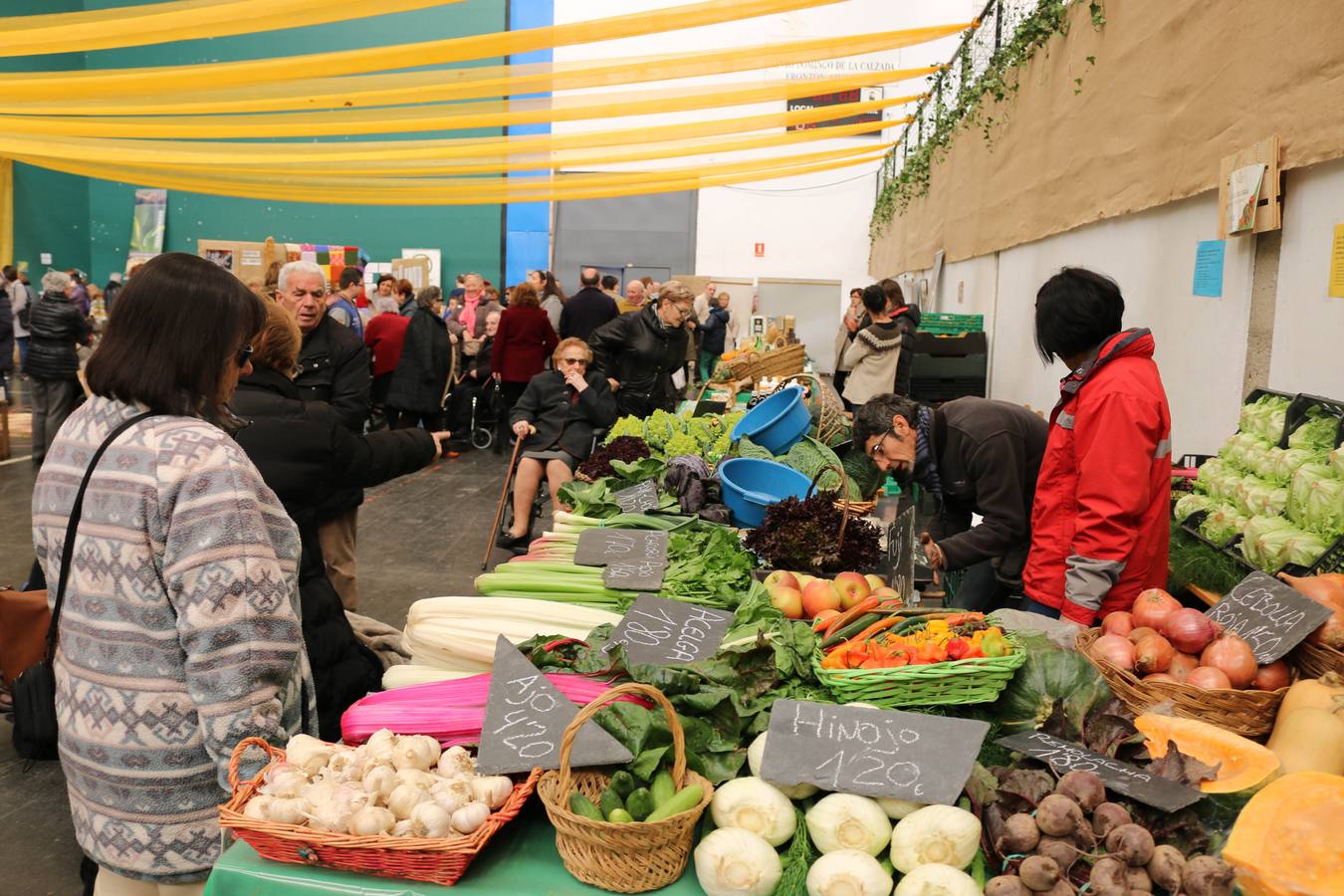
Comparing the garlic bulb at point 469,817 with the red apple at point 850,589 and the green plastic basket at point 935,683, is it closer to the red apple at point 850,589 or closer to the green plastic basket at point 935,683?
the green plastic basket at point 935,683

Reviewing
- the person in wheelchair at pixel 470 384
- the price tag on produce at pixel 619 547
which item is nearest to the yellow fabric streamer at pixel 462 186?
the person in wheelchair at pixel 470 384

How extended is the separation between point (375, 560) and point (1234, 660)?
18.7ft

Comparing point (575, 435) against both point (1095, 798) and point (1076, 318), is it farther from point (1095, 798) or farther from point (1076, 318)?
point (1095, 798)

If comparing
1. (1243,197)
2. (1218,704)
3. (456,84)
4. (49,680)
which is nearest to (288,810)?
(49,680)

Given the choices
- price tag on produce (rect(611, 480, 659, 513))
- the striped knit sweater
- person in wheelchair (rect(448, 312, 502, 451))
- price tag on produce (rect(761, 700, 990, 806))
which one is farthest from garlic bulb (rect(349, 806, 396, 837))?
person in wheelchair (rect(448, 312, 502, 451))

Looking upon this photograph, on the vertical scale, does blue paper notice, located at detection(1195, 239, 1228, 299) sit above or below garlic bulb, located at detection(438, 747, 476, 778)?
above

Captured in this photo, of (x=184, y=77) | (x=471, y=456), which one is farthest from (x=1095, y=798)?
(x=471, y=456)

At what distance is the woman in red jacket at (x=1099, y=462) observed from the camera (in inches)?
113

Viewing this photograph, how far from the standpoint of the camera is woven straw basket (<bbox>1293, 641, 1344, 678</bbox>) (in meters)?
2.30

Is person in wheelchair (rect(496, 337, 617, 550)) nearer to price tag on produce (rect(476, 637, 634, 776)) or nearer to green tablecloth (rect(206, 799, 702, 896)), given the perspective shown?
price tag on produce (rect(476, 637, 634, 776))

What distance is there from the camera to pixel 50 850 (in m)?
3.35

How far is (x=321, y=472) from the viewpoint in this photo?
3045 millimetres

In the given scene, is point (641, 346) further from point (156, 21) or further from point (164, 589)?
point (164, 589)

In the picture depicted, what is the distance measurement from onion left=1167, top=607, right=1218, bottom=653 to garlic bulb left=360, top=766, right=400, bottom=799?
1867mm
